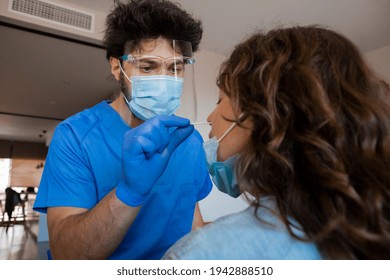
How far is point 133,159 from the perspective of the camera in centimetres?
A: 68

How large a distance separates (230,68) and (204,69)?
2373 mm

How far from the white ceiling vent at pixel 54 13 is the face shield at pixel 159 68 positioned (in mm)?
1543

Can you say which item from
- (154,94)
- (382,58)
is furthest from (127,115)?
(382,58)

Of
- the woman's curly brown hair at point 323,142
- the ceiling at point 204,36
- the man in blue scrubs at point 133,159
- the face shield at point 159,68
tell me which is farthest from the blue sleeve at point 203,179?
the ceiling at point 204,36

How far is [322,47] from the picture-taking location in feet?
1.77

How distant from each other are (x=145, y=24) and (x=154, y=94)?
0.90 feet

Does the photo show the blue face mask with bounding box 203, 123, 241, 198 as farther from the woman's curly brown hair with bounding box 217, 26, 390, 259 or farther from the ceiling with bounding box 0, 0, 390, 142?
the ceiling with bounding box 0, 0, 390, 142

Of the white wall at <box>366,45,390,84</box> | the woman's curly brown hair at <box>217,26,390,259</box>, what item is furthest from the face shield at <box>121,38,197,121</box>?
the white wall at <box>366,45,390,84</box>

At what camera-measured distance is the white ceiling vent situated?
201 cm

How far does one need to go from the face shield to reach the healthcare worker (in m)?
0.42

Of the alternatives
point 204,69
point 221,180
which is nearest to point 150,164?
point 221,180

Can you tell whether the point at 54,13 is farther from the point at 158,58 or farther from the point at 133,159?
the point at 133,159

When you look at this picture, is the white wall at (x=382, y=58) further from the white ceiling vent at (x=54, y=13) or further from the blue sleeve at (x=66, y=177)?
the blue sleeve at (x=66, y=177)
